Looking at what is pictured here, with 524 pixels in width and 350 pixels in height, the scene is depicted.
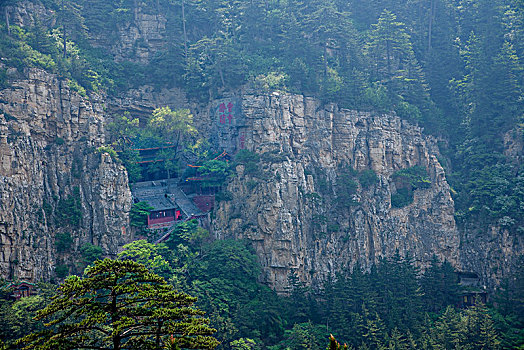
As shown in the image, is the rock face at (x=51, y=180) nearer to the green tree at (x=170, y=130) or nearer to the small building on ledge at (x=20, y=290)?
the small building on ledge at (x=20, y=290)

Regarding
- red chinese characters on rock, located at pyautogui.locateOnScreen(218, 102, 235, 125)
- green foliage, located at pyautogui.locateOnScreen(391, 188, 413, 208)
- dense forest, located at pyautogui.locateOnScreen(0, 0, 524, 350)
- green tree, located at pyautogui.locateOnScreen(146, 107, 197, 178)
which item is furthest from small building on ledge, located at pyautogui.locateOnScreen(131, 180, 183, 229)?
green foliage, located at pyautogui.locateOnScreen(391, 188, 413, 208)

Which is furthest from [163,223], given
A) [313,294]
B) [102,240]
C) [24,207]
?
[313,294]

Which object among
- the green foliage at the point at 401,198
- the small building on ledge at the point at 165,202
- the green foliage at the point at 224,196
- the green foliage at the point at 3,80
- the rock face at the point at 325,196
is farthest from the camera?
the green foliage at the point at 401,198

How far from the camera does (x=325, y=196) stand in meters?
39.5

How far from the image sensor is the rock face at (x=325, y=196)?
1443 inches

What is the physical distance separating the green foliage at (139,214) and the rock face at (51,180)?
49 centimetres

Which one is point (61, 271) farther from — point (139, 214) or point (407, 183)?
point (407, 183)

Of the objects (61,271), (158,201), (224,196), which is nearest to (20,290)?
(61,271)

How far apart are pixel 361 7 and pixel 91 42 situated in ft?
87.7

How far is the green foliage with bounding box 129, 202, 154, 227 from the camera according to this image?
35.0 meters

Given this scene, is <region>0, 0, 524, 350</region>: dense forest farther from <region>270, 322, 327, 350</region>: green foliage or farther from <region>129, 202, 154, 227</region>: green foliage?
<region>129, 202, 154, 227</region>: green foliage

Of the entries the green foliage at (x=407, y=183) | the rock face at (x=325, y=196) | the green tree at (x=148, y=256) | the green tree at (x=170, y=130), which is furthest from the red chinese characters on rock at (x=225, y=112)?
the green foliage at (x=407, y=183)

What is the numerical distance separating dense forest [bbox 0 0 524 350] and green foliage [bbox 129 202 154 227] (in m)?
0.26

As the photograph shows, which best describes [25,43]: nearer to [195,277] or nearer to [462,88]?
[195,277]
